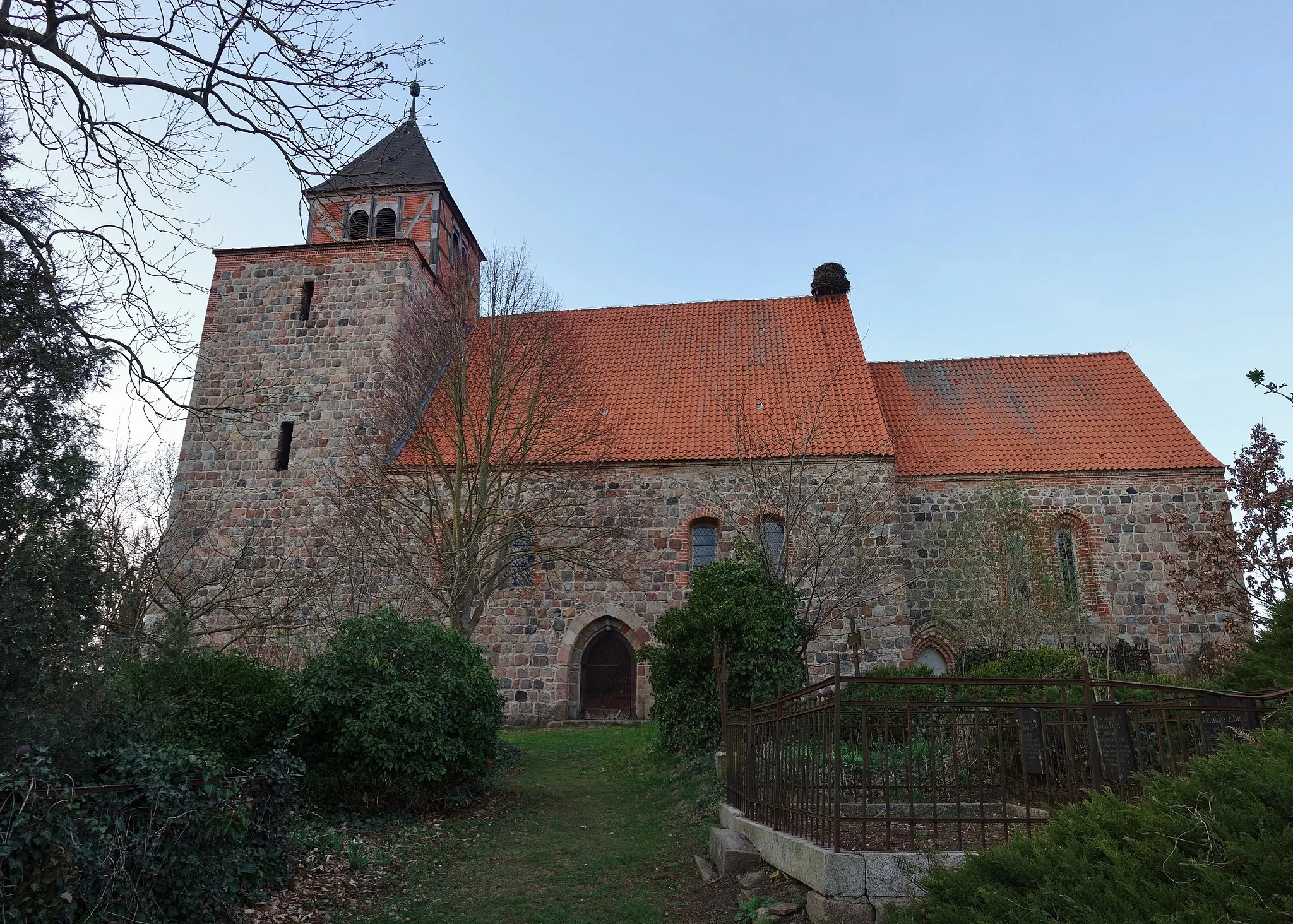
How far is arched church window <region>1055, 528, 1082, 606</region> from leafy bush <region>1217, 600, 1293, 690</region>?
9624 mm

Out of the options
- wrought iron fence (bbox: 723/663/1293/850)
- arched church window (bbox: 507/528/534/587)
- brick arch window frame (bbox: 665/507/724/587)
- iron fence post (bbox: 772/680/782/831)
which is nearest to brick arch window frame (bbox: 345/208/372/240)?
arched church window (bbox: 507/528/534/587)

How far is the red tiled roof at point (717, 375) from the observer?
1642 cm

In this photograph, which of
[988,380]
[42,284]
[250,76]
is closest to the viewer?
[42,284]

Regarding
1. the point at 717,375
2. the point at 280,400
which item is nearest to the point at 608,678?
the point at 717,375

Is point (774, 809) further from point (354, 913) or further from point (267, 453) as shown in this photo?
point (267, 453)

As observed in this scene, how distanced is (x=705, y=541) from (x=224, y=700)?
9815 millimetres

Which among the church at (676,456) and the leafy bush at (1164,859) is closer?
the leafy bush at (1164,859)

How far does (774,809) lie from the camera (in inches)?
→ 221

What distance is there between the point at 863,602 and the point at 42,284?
12.5 meters

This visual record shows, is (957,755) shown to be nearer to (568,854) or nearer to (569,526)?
(568,854)

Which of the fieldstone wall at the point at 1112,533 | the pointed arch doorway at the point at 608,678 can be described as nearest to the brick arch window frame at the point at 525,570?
the pointed arch doorway at the point at 608,678

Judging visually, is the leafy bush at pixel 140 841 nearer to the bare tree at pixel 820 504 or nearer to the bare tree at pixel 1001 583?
the bare tree at pixel 820 504

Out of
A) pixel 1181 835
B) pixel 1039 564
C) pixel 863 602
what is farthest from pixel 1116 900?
pixel 1039 564

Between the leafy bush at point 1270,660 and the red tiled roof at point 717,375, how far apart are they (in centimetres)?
861
